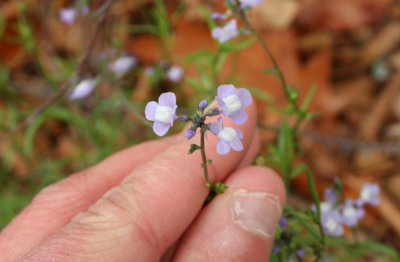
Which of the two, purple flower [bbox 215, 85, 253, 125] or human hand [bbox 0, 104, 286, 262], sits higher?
purple flower [bbox 215, 85, 253, 125]

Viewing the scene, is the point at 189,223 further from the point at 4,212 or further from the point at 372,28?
the point at 372,28

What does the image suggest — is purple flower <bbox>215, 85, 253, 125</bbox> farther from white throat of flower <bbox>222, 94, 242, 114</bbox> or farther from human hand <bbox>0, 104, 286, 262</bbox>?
human hand <bbox>0, 104, 286, 262</bbox>

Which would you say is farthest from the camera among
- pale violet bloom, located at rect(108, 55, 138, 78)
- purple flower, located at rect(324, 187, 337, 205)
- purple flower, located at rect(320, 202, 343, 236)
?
pale violet bloom, located at rect(108, 55, 138, 78)

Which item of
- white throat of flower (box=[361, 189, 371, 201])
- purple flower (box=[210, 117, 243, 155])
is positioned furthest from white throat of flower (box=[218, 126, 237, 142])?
white throat of flower (box=[361, 189, 371, 201])

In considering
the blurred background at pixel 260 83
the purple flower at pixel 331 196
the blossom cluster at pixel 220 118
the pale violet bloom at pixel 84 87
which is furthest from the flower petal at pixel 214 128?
the blurred background at pixel 260 83

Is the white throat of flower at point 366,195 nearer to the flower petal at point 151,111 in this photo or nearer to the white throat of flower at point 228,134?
the white throat of flower at point 228,134

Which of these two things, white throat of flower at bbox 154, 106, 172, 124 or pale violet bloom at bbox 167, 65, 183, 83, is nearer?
A: white throat of flower at bbox 154, 106, 172, 124

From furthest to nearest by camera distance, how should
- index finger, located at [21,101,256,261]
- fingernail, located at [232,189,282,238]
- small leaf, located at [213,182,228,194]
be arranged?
small leaf, located at [213,182,228,194], fingernail, located at [232,189,282,238], index finger, located at [21,101,256,261]

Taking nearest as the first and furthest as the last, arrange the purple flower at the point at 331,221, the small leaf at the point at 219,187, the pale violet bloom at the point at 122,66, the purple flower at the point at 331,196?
the small leaf at the point at 219,187 < the purple flower at the point at 331,221 < the purple flower at the point at 331,196 < the pale violet bloom at the point at 122,66
